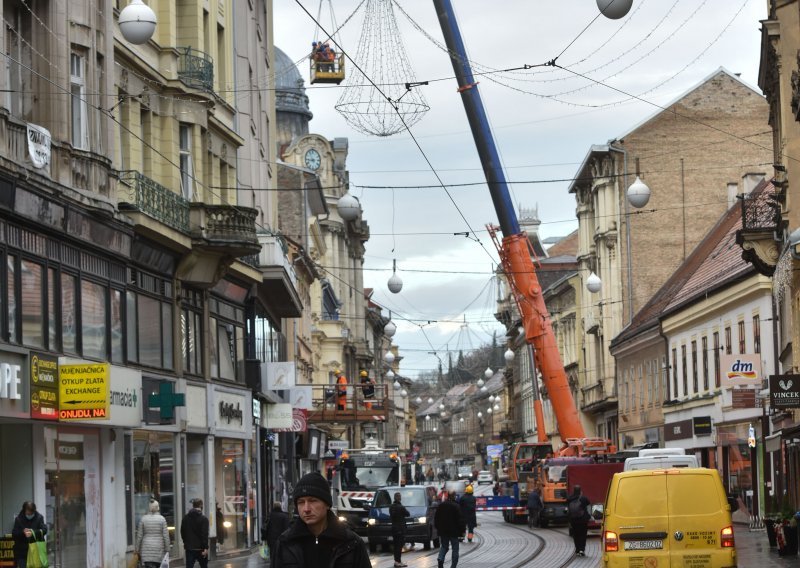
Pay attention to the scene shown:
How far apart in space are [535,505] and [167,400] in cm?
2302

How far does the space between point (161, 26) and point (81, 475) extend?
1075cm

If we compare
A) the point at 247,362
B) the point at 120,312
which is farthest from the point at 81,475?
the point at 247,362

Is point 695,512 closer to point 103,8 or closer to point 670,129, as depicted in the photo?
point 103,8

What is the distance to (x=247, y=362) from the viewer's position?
40469 mm

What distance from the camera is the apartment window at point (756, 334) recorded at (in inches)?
1844

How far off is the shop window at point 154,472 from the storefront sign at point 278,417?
11790 millimetres

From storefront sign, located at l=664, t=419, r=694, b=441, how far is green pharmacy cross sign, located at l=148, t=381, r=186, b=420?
2704cm

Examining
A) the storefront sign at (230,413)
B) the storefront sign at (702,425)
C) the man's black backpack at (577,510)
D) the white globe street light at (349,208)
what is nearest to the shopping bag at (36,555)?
the white globe street light at (349,208)

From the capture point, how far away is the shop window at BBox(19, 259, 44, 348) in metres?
23.3

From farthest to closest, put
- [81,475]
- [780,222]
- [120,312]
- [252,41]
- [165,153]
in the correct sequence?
[252,41], [780,222], [165,153], [120,312], [81,475]

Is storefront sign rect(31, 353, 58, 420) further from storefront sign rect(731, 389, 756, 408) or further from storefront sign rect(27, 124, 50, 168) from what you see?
storefront sign rect(731, 389, 756, 408)

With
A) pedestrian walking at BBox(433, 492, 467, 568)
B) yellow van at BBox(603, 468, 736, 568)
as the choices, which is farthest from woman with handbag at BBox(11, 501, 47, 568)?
pedestrian walking at BBox(433, 492, 467, 568)

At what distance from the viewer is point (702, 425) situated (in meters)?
51.0

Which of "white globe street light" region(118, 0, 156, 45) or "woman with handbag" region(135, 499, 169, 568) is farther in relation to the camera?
"woman with handbag" region(135, 499, 169, 568)
